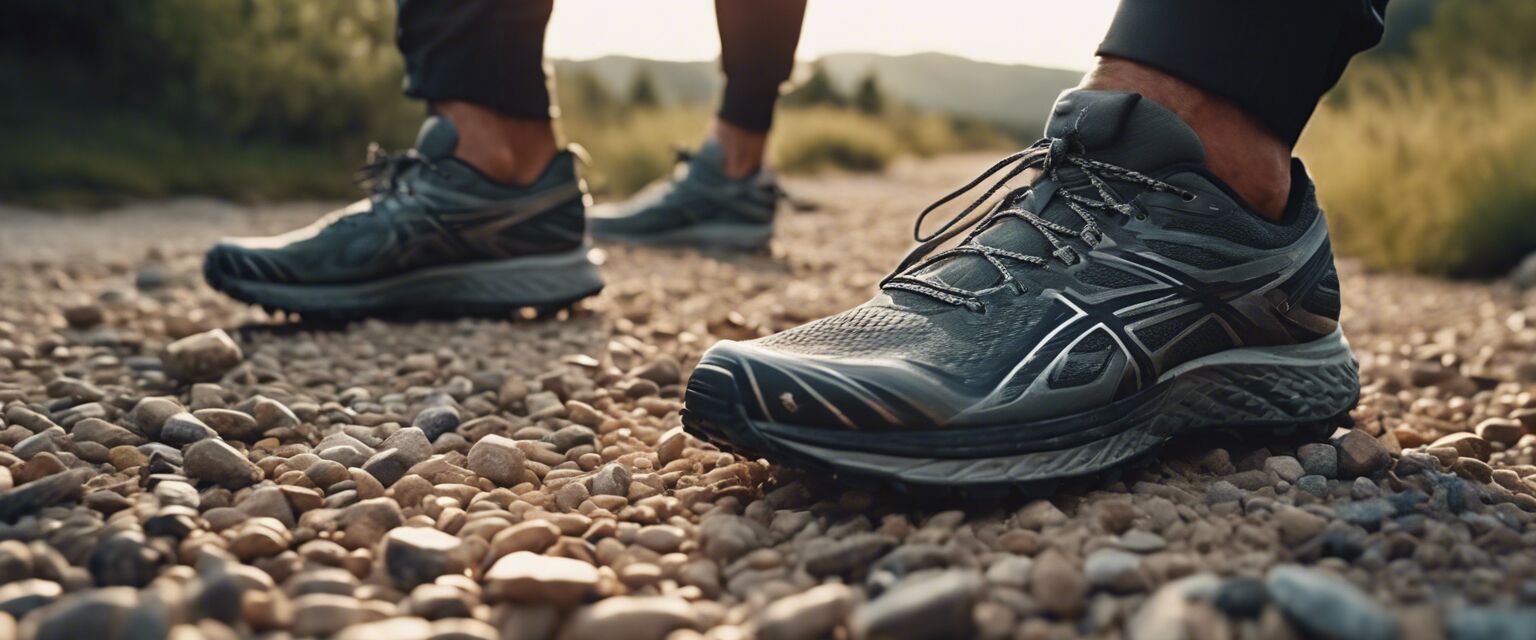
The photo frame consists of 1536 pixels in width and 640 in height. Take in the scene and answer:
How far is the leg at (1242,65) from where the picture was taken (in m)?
1.27

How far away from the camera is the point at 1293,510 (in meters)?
1.09

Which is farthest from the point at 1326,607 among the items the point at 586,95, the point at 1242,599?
the point at 586,95

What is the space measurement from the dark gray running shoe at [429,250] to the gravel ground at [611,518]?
0.56 feet

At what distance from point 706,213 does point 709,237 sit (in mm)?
82

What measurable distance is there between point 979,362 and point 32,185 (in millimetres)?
5022

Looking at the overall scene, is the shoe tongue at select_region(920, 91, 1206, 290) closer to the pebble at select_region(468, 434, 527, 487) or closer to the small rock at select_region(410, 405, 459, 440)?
the pebble at select_region(468, 434, 527, 487)

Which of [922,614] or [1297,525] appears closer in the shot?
[922,614]

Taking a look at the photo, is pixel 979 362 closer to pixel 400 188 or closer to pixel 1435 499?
pixel 1435 499

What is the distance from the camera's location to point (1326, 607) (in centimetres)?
81

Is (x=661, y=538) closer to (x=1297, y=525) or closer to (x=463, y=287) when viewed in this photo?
(x=1297, y=525)

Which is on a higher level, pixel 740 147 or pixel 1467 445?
pixel 740 147

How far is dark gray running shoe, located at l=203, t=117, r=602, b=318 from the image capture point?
219 centimetres

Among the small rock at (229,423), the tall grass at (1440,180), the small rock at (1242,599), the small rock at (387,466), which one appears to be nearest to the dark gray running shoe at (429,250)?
the small rock at (229,423)

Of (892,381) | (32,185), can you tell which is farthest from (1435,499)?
(32,185)
